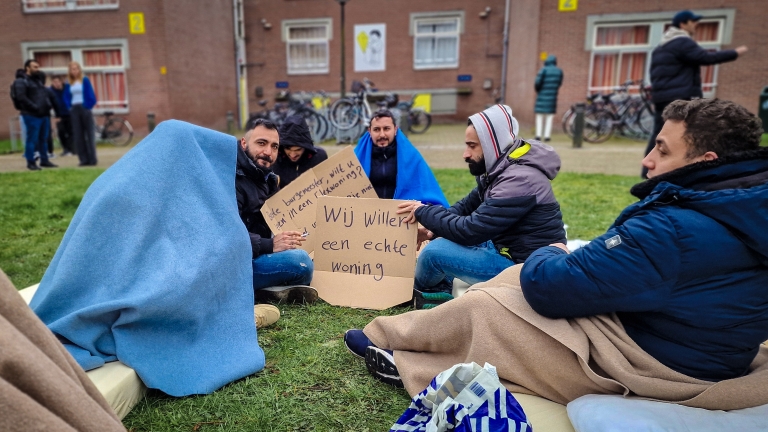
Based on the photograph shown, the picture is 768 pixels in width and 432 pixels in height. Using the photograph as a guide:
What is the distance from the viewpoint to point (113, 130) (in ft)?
49.6

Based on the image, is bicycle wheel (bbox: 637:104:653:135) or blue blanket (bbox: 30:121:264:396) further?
bicycle wheel (bbox: 637:104:653:135)

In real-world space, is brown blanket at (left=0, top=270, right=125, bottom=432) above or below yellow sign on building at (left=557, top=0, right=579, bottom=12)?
below

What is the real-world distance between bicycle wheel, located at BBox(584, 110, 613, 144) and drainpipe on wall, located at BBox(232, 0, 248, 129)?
12.0 m

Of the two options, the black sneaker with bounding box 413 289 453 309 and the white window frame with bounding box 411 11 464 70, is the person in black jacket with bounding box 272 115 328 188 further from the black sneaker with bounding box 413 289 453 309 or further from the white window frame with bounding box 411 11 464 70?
the white window frame with bounding box 411 11 464 70

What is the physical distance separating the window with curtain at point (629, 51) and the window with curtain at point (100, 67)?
44.1ft

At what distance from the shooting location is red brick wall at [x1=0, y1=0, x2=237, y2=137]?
15.4m

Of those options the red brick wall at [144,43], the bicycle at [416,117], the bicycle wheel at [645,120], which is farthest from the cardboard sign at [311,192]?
the red brick wall at [144,43]

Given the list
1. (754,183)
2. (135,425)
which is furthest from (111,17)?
(754,183)

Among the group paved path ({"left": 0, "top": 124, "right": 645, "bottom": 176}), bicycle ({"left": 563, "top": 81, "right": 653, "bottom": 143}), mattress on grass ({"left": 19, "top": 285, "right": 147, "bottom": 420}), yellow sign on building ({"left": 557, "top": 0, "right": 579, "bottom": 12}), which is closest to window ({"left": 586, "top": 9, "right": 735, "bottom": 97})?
yellow sign on building ({"left": 557, "top": 0, "right": 579, "bottom": 12})

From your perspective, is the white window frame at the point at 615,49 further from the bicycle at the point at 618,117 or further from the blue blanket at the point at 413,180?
the blue blanket at the point at 413,180

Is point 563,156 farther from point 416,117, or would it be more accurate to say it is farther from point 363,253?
point 363,253

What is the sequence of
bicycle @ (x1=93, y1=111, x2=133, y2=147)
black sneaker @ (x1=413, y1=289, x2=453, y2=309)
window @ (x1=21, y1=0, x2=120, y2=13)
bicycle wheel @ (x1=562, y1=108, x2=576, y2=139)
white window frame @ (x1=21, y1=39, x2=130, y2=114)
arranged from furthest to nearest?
1. white window frame @ (x1=21, y1=39, x2=130, y2=114)
2. window @ (x1=21, y1=0, x2=120, y2=13)
3. bicycle @ (x1=93, y1=111, x2=133, y2=147)
4. bicycle wheel @ (x1=562, y1=108, x2=576, y2=139)
5. black sneaker @ (x1=413, y1=289, x2=453, y2=309)

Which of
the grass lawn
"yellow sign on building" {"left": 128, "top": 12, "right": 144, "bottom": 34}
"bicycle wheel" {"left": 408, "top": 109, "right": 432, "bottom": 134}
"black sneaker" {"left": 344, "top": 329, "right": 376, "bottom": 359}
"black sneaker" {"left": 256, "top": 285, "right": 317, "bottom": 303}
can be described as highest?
"yellow sign on building" {"left": 128, "top": 12, "right": 144, "bottom": 34}

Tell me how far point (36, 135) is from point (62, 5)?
8789mm
